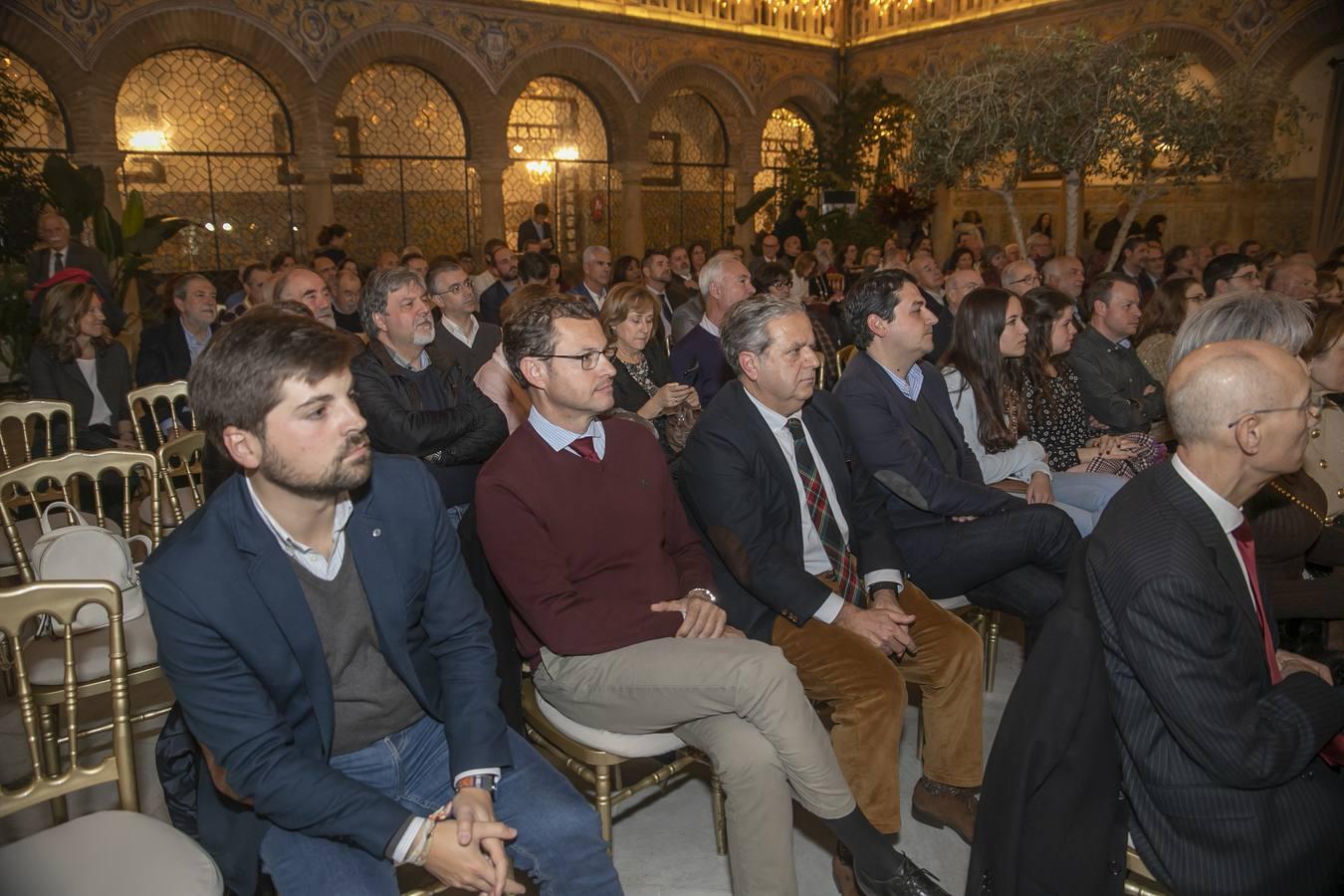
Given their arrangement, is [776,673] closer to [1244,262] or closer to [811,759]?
[811,759]

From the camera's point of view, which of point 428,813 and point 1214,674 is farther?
point 428,813

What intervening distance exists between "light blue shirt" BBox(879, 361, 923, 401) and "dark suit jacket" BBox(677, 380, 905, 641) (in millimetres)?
531

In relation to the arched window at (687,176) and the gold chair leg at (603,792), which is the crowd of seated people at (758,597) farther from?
the arched window at (687,176)

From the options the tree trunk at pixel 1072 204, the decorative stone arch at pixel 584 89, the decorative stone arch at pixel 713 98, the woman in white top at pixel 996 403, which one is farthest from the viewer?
the decorative stone arch at pixel 713 98

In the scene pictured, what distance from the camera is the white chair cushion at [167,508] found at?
3.14 meters

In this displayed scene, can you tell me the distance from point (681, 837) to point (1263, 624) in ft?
5.13

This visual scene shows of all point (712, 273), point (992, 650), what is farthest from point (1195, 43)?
point (992, 650)

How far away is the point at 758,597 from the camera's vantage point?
8.32ft

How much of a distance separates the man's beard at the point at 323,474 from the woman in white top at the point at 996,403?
2.41 m

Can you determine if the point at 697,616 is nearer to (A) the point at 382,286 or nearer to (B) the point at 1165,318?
(A) the point at 382,286

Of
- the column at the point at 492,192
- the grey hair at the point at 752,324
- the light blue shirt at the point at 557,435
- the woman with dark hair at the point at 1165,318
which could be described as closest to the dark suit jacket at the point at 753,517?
the grey hair at the point at 752,324

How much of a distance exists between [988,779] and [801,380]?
48.2 inches

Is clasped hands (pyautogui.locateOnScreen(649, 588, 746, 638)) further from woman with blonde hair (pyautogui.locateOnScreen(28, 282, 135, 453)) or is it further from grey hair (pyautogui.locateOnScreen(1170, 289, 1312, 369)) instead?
woman with blonde hair (pyautogui.locateOnScreen(28, 282, 135, 453))

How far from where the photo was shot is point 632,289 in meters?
4.54
